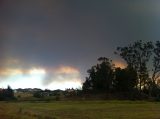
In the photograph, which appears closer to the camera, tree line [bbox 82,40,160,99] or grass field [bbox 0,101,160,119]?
grass field [bbox 0,101,160,119]

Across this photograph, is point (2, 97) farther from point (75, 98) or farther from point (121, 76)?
point (121, 76)

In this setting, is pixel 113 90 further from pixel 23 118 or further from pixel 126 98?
pixel 23 118

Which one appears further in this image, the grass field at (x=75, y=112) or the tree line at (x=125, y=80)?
the tree line at (x=125, y=80)

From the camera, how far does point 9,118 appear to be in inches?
1143

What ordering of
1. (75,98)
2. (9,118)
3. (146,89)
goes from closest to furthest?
(9,118) < (75,98) < (146,89)

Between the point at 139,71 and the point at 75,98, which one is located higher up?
the point at 139,71

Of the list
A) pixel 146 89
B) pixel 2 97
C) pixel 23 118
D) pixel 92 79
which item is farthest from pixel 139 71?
pixel 23 118

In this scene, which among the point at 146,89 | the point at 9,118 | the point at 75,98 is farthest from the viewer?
the point at 146,89

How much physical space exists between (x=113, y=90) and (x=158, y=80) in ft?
47.7

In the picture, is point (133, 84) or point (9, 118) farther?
point (133, 84)

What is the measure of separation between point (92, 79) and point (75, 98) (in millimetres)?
7055

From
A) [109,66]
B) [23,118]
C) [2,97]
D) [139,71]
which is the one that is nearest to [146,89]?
Result: [139,71]

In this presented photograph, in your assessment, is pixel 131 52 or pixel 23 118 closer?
pixel 23 118

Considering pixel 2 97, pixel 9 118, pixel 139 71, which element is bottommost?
pixel 9 118
